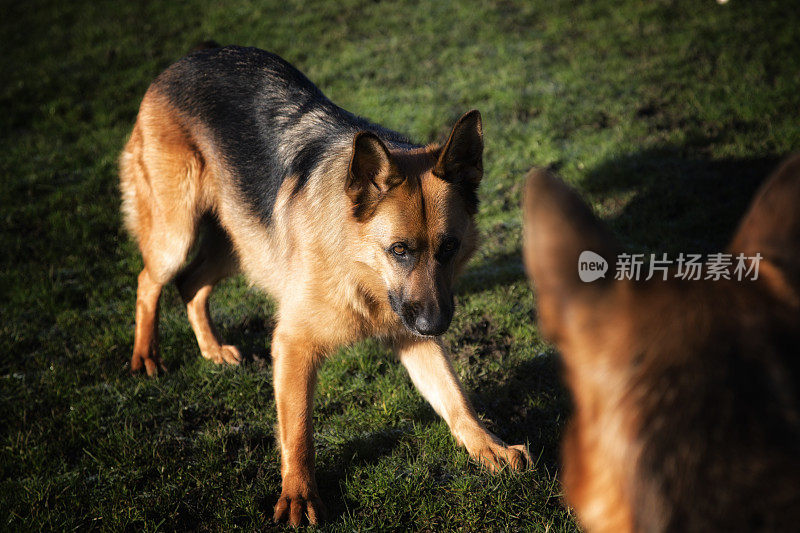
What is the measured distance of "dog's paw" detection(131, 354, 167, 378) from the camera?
13.8 ft

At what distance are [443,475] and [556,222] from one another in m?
2.56

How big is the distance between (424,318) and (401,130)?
5.03 m

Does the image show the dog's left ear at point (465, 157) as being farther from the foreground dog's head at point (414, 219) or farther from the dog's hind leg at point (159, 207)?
the dog's hind leg at point (159, 207)

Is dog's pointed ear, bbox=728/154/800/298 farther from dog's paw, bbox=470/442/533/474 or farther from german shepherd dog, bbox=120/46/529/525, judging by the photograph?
dog's paw, bbox=470/442/533/474

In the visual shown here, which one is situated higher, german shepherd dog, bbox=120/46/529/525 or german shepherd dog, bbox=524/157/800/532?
german shepherd dog, bbox=524/157/800/532

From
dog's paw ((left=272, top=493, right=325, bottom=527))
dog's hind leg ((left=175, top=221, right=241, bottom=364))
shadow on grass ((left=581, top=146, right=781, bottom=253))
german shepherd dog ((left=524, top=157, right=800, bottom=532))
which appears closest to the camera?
german shepherd dog ((left=524, top=157, right=800, bottom=532))

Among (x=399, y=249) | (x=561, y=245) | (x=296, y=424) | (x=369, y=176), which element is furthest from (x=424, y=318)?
(x=561, y=245)

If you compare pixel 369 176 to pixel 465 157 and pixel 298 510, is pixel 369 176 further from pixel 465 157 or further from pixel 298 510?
pixel 298 510

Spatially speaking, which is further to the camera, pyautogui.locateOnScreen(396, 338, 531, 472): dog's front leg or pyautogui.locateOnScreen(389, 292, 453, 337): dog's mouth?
pyautogui.locateOnScreen(396, 338, 531, 472): dog's front leg

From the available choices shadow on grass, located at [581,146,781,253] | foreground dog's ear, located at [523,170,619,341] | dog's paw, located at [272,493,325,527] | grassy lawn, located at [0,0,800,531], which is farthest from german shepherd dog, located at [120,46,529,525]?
shadow on grass, located at [581,146,781,253]

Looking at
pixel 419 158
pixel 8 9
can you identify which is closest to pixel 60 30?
pixel 8 9

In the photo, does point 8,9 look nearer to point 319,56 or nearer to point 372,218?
point 319,56

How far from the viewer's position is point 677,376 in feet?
3.25

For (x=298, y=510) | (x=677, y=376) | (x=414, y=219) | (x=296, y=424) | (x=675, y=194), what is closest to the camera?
(x=677, y=376)
